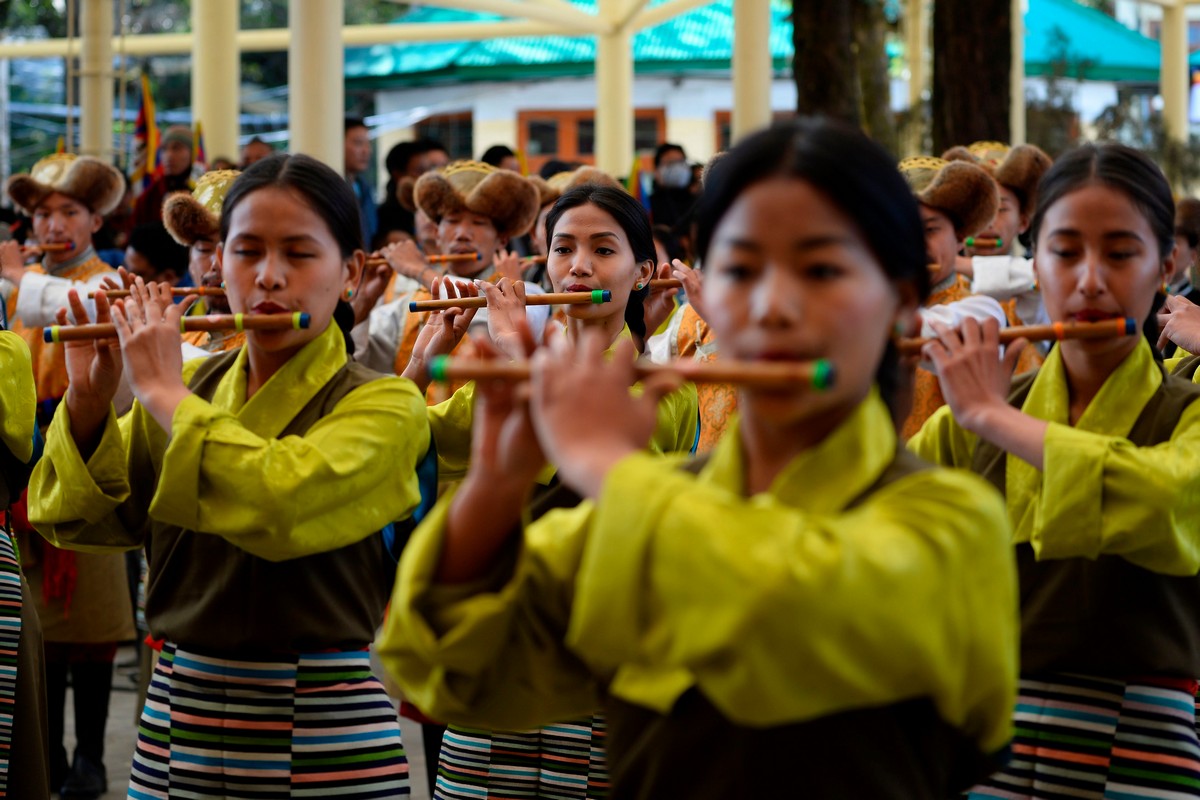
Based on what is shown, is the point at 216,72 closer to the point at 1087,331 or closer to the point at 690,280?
the point at 690,280

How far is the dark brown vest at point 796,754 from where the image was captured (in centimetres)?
178

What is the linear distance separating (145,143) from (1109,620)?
791 cm

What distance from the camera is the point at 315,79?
925cm

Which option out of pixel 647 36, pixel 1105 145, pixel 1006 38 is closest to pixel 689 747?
pixel 1105 145

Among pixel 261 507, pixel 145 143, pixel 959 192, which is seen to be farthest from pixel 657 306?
pixel 145 143

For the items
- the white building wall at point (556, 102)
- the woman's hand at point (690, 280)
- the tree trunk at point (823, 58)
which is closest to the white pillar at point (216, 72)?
the tree trunk at point (823, 58)

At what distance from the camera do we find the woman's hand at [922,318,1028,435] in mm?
2410

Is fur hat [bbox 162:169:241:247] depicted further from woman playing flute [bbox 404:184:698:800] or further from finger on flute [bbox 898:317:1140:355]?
finger on flute [bbox 898:317:1140:355]

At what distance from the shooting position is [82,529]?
2881 millimetres

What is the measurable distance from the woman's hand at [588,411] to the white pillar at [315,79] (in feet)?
25.2

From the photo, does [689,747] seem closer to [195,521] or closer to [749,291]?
[749,291]

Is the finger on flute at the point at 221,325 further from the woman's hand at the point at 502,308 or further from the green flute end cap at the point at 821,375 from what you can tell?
the green flute end cap at the point at 821,375

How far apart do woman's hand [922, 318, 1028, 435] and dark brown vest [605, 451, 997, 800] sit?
52 cm

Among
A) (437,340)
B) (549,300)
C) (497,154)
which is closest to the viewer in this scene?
(437,340)
